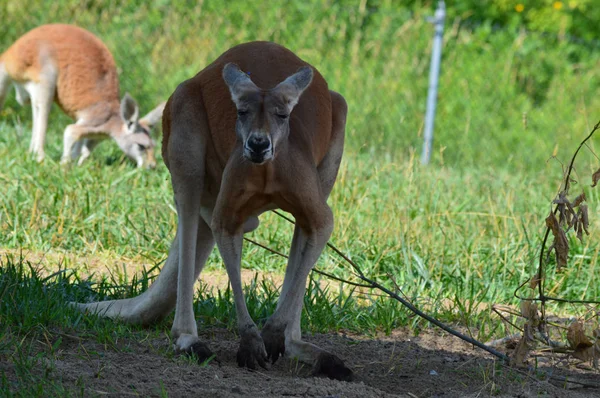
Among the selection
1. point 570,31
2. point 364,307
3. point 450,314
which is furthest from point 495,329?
point 570,31

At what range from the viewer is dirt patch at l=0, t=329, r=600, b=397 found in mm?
3000

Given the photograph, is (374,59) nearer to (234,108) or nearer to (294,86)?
(234,108)

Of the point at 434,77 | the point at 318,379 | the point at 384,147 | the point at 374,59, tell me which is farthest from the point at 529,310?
the point at 374,59

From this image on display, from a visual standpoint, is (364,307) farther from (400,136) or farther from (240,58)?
(400,136)

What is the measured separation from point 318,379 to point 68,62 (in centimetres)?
670

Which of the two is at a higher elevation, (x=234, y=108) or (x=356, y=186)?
(x=356, y=186)

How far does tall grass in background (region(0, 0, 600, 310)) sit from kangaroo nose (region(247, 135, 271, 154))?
1.79 meters

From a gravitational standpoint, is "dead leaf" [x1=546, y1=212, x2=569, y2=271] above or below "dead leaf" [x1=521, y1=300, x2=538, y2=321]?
above

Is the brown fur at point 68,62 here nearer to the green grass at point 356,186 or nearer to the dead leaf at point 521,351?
the green grass at point 356,186

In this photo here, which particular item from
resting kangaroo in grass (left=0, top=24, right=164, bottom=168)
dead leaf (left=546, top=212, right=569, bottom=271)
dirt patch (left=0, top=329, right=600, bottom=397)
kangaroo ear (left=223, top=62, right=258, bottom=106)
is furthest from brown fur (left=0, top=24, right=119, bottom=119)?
dead leaf (left=546, top=212, right=569, bottom=271)

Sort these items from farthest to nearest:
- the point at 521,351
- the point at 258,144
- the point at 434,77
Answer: the point at 434,77 < the point at 521,351 < the point at 258,144

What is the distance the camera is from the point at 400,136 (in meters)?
10.9

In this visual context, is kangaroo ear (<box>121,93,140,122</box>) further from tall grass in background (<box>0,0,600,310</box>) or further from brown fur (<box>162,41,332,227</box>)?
brown fur (<box>162,41,332,227</box>)

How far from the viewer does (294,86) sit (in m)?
3.21
